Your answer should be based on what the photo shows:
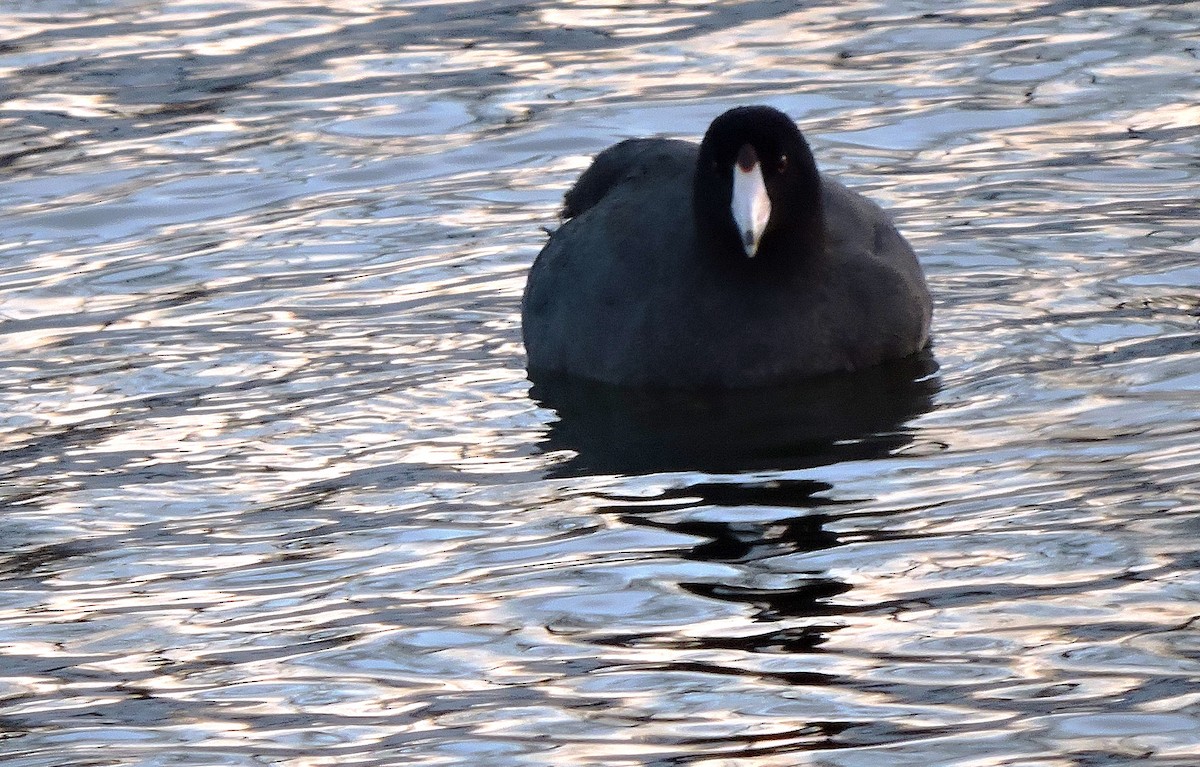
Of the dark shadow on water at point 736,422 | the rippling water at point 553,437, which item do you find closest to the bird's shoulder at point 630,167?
the rippling water at point 553,437

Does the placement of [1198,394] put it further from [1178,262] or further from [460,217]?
[460,217]

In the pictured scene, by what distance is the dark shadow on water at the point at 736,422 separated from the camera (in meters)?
6.88

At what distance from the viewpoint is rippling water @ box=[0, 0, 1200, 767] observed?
4.94 metres

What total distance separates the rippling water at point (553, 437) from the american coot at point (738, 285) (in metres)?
0.17

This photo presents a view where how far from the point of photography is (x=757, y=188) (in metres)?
7.47

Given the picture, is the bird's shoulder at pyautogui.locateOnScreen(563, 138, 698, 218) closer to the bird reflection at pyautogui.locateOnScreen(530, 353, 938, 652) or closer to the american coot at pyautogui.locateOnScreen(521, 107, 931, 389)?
the american coot at pyautogui.locateOnScreen(521, 107, 931, 389)

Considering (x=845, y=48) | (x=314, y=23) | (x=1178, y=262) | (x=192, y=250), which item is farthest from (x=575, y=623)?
(x=314, y=23)

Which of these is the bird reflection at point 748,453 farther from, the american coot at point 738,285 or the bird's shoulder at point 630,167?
the bird's shoulder at point 630,167

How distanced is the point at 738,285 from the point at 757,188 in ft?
1.31

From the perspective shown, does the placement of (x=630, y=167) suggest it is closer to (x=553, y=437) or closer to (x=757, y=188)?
(x=757, y=188)

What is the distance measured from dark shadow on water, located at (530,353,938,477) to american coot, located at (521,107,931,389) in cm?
8

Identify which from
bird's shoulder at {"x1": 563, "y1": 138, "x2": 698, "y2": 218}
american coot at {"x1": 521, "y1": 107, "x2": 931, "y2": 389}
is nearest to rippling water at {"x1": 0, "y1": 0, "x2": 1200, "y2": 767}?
american coot at {"x1": 521, "y1": 107, "x2": 931, "y2": 389}

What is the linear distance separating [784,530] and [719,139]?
6.08 ft

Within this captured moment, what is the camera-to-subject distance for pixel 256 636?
18.0 ft
